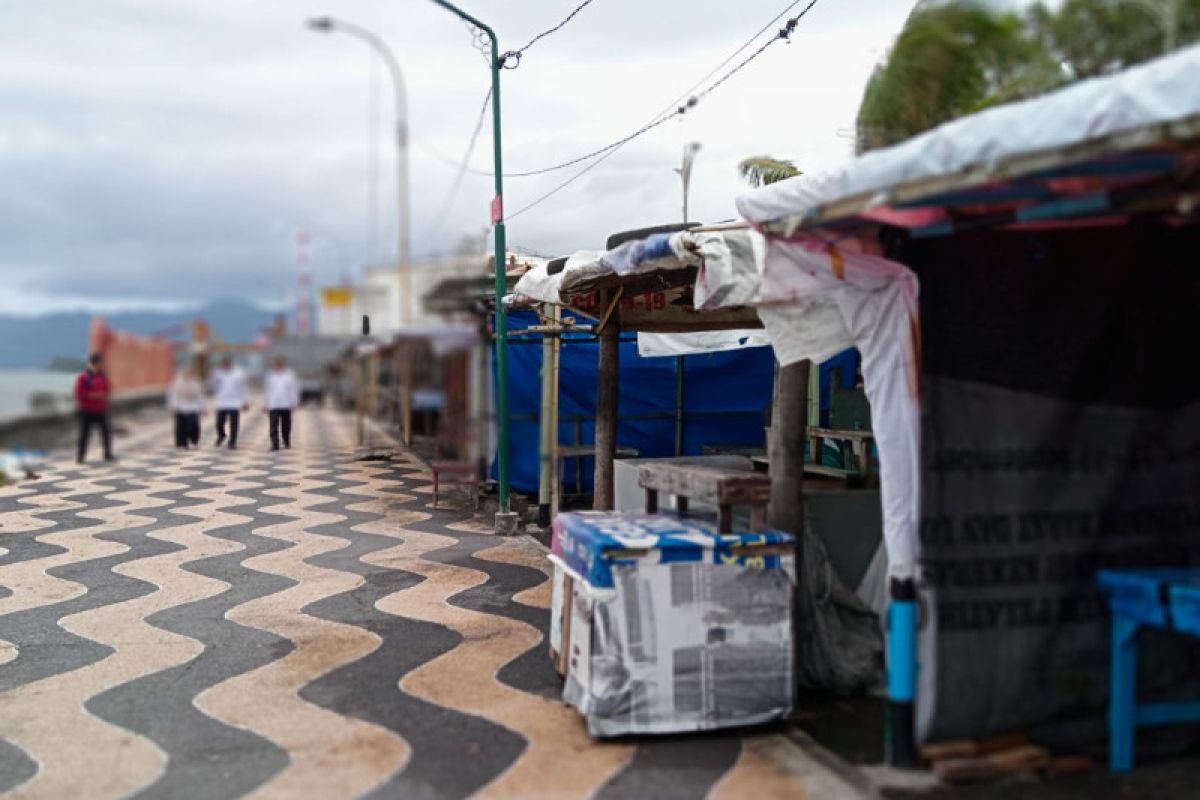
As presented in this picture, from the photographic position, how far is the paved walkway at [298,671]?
15.5 feet

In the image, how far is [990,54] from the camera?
427 cm

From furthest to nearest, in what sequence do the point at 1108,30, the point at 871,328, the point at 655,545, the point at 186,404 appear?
the point at 186,404 < the point at 655,545 < the point at 871,328 < the point at 1108,30

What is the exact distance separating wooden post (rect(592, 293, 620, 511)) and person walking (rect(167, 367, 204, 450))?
8.70 metres

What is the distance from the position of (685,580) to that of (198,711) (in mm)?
2674

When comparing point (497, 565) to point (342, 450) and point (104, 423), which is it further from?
point (342, 450)

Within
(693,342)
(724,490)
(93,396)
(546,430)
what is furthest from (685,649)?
(93,396)

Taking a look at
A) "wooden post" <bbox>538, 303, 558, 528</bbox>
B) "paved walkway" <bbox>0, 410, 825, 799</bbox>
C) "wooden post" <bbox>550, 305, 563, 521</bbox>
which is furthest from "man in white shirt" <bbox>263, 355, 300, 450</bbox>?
"wooden post" <bbox>550, 305, 563, 521</bbox>

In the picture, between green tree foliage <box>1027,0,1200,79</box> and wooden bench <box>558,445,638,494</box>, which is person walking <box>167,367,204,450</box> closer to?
wooden bench <box>558,445,638,494</box>

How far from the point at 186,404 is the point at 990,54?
49.3ft

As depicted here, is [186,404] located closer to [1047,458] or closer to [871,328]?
[871,328]

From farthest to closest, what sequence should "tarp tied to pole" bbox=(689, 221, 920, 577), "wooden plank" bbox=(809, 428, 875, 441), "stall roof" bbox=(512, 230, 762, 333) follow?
"wooden plank" bbox=(809, 428, 875, 441)
"stall roof" bbox=(512, 230, 762, 333)
"tarp tied to pole" bbox=(689, 221, 920, 577)

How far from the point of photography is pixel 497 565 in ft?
30.5

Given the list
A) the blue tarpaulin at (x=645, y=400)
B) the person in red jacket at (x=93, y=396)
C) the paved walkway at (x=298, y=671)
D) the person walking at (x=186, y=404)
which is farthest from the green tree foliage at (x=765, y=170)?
the person walking at (x=186, y=404)

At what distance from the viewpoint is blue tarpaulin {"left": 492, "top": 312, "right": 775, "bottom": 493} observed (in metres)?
12.5
